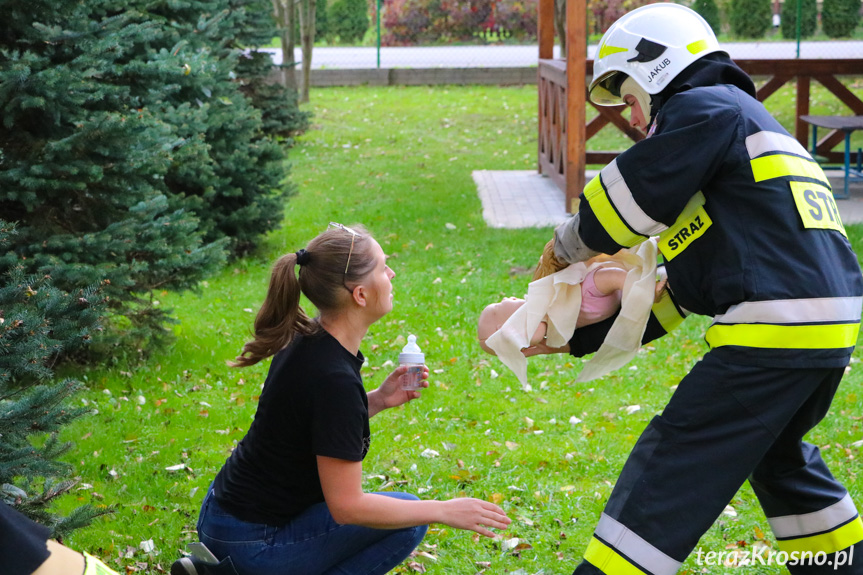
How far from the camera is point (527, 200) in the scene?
1065cm

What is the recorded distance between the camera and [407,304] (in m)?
7.34

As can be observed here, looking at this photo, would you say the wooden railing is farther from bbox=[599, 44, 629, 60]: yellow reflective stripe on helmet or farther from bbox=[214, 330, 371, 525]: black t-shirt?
bbox=[214, 330, 371, 525]: black t-shirt

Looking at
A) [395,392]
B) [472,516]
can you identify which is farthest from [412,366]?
[472,516]

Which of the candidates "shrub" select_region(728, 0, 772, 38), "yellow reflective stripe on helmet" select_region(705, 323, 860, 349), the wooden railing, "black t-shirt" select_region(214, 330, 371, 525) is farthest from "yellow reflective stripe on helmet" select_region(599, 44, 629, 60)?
"shrub" select_region(728, 0, 772, 38)

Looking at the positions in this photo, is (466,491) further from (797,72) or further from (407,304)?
(797,72)

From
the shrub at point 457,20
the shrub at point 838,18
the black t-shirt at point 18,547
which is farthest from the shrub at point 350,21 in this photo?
the black t-shirt at point 18,547

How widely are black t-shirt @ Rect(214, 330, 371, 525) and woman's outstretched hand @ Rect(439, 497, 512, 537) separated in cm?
31

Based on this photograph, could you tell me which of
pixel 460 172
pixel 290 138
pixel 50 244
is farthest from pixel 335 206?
pixel 50 244

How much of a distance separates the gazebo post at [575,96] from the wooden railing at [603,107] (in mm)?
14

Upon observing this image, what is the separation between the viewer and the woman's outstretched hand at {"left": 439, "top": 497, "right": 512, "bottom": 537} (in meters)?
2.68

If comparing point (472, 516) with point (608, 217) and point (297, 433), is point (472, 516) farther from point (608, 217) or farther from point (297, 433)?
point (608, 217)

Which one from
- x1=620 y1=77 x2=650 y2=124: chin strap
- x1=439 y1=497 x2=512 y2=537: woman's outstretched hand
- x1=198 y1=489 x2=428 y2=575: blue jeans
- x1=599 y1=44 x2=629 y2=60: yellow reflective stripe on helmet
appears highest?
x1=599 y1=44 x2=629 y2=60: yellow reflective stripe on helmet

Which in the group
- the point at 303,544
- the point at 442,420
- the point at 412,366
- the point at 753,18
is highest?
the point at 753,18

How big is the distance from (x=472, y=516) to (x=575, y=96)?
23.5ft
